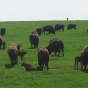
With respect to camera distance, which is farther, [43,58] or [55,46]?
[55,46]

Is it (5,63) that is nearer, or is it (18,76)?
(18,76)

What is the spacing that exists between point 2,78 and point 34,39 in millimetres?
16543

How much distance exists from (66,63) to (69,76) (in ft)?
17.9

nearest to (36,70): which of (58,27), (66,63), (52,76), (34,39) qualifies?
(52,76)

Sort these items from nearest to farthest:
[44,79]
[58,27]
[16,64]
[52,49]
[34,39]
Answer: [44,79], [16,64], [52,49], [34,39], [58,27]

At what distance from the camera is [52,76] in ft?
58.4

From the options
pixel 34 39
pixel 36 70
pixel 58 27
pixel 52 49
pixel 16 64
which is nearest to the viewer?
pixel 36 70

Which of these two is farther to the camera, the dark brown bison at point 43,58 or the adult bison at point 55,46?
the adult bison at point 55,46

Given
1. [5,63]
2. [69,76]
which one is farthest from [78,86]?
[5,63]

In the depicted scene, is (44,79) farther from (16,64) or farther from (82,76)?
(16,64)

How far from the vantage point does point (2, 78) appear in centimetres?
1753

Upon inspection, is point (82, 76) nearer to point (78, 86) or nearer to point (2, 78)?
point (78, 86)

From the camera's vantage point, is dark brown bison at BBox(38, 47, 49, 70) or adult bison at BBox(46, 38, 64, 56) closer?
dark brown bison at BBox(38, 47, 49, 70)

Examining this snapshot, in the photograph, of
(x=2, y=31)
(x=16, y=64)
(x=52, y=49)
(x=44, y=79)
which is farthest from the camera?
(x=2, y=31)
